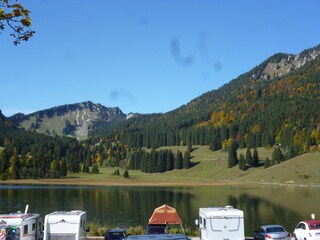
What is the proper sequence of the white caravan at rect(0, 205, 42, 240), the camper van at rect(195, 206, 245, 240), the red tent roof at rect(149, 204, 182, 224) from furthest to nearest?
1. the red tent roof at rect(149, 204, 182, 224)
2. the camper van at rect(195, 206, 245, 240)
3. the white caravan at rect(0, 205, 42, 240)

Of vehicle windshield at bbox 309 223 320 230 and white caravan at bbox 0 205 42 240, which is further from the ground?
white caravan at bbox 0 205 42 240

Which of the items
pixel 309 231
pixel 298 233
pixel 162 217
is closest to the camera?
pixel 309 231

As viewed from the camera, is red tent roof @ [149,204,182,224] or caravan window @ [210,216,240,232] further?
red tent roof @ [149,204,182,224]

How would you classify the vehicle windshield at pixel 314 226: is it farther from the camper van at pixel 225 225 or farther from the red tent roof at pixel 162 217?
the red tent roof at pixel 162 217

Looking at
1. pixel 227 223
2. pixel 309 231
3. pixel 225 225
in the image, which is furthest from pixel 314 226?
pixel 225 225

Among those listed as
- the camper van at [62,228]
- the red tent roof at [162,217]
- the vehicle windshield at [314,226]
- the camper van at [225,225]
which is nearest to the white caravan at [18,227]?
the camper van at [62,228]

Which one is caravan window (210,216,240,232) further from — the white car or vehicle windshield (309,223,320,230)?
vehicle windshield (309,223,320,230)

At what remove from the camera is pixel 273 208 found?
87.1 meters

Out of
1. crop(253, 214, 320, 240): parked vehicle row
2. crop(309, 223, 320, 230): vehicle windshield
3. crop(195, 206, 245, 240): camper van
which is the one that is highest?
crop(195, 206, 245, 240): camper van

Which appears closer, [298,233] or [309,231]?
[309,231]

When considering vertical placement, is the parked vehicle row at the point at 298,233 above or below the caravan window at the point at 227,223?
below

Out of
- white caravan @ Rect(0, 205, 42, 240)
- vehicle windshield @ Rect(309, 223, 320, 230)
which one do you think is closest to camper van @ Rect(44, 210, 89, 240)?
white caravan @ Rect(0, 205, 42, 240)

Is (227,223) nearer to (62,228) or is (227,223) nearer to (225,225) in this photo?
(225,225)

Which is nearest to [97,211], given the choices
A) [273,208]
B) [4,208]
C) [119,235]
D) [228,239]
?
[4,208]
